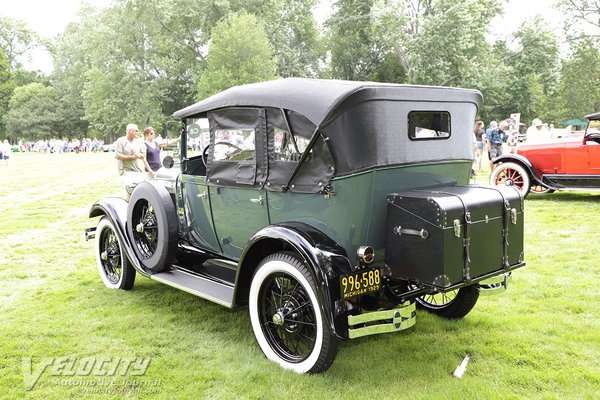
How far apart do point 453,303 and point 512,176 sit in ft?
24.6

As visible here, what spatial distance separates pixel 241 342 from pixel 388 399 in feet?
4.47

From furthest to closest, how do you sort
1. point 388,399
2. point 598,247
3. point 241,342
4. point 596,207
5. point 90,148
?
point 90,148
point 596,207
point 598,247
point 241,342
point 388,399

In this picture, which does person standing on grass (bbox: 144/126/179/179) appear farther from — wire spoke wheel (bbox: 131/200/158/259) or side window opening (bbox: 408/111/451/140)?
side window opening (bbox: 408/111/451/140)

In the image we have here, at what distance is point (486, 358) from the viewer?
3762 mm

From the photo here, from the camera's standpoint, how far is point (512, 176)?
11125 millimetres

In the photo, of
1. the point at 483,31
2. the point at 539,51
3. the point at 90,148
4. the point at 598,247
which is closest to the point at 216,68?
the point at 483,31

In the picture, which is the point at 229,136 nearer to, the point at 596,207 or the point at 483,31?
the point at 596,207

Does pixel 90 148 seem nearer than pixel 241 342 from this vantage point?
No

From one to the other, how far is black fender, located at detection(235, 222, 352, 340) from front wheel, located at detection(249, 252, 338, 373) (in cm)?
8

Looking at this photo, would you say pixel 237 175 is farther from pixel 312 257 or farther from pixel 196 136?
pixel 312 257

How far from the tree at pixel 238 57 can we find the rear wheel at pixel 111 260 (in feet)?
91.5

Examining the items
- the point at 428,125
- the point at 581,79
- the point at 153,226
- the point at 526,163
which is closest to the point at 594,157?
the point at 526,163
